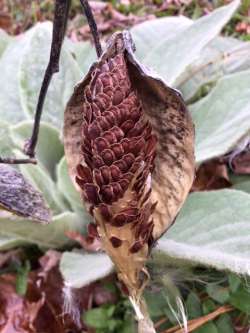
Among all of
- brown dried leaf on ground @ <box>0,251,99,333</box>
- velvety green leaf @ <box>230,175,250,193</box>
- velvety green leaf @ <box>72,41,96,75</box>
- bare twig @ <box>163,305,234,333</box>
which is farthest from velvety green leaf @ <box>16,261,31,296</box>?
velvety green leaf @ <box>72,41,96,75</box>

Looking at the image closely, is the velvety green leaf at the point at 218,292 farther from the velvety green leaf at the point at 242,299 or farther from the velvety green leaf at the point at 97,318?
the velvety green leaf at the point at 97,318

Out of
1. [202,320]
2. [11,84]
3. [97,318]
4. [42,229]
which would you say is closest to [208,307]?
[202,320]

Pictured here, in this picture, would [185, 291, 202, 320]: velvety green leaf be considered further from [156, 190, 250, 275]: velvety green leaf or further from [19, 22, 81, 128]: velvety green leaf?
[19, 22, 81, 128]: velvety green leaf

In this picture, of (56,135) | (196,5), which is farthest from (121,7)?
(56,135)

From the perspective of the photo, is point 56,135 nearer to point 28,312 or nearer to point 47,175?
point 47,175

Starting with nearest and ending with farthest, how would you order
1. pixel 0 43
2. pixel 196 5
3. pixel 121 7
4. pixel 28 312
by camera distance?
pixel 28 312 < pixel 0 43 < pixel 196 5 < pixel 121 7

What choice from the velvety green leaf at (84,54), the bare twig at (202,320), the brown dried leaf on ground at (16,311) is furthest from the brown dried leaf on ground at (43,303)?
the velvety green leaf at (84,54)

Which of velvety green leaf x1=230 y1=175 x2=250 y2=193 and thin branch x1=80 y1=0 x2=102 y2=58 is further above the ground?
thin branch x1=80 y1=0 x2=102 y2=58

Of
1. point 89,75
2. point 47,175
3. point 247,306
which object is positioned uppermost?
point 89,75
